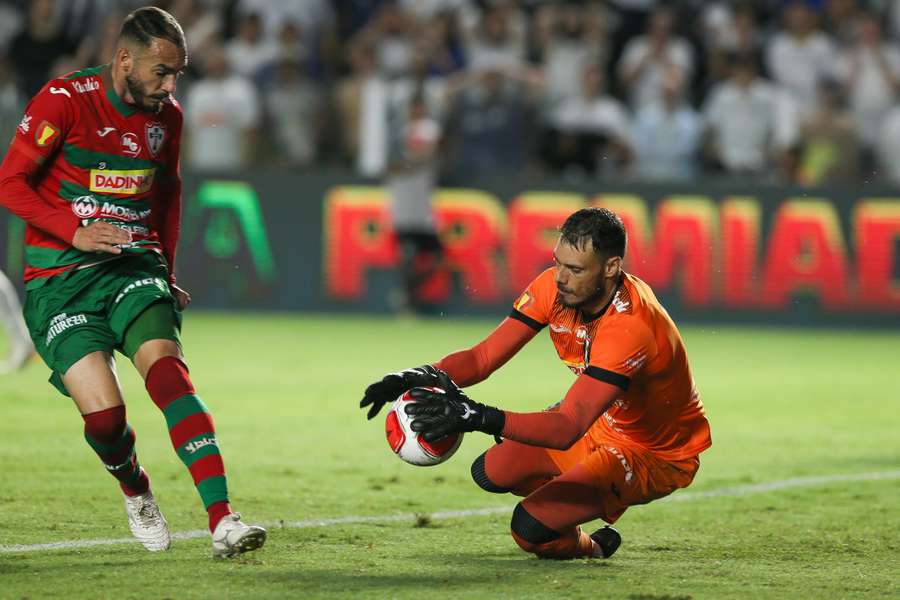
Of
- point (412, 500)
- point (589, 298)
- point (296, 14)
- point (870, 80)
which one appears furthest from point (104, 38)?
point (589, 298)

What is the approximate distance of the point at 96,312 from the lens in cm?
607

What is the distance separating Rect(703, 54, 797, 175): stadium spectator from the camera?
1750 cm

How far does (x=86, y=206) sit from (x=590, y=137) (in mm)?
A: 12019

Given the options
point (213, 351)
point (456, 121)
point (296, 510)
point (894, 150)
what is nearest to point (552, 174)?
point (456, 121)

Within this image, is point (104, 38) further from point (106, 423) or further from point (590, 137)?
point (106, 423)

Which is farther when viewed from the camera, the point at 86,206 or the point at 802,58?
the point at 802,58

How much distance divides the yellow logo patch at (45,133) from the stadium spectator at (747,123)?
40.8ft

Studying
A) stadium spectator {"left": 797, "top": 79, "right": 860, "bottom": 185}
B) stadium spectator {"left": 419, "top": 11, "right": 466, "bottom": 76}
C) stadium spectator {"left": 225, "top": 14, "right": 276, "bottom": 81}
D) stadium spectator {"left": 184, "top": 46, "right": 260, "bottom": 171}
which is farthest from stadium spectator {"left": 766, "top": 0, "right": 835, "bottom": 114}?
stadium spectator {"left": 184, "top": 46, "right": 260, "bottom": 171}

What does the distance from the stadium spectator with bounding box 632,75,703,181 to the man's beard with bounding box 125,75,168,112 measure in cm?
1192

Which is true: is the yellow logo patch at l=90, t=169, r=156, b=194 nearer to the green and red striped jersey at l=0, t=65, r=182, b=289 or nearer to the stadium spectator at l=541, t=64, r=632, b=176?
the green and red striped jersey at l=0, t=65, r=182, b=289

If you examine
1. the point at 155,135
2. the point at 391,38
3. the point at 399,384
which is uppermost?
the point at 391,38

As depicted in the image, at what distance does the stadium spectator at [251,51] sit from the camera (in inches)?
720

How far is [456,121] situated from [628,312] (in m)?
12.1

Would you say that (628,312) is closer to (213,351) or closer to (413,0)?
(213,351)
